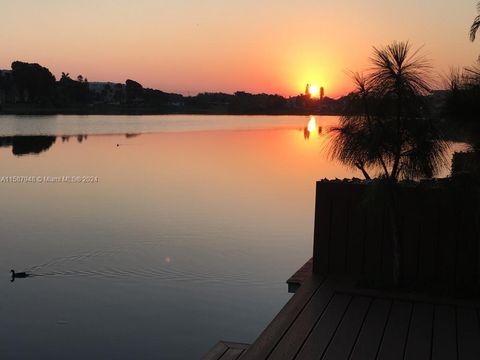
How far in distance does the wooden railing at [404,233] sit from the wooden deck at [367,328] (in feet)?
1.36

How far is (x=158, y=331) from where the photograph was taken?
23.5ft

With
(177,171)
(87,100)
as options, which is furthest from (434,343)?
(87,100)

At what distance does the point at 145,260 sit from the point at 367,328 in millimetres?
6798

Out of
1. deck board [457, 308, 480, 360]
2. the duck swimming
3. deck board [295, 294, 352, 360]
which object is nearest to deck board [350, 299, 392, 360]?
deck board [295, 294, 352, 360]

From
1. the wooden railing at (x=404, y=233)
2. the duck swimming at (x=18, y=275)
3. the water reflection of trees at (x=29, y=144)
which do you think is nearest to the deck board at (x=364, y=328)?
the wooden railing at (x=404, y=233)

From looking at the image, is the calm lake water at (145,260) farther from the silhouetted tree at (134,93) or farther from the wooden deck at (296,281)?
the silhouetted tree at (134,93)

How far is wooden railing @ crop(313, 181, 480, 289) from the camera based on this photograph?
5.07m

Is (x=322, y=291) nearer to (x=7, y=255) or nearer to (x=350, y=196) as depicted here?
(x=350, y=196)

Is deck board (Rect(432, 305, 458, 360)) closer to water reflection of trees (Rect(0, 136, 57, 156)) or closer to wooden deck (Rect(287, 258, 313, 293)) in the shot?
wooden deck (Rect(287, 258, 313, 293))

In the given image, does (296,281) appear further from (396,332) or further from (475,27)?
(475,27)

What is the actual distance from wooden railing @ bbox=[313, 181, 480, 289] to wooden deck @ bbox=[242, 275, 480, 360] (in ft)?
1.36

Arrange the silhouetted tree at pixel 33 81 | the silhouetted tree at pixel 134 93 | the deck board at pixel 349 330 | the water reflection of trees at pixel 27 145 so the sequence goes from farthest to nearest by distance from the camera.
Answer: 1. the silhouetted tree at pixel 134 93
2. the silhouetted tree at pixel 33 81
3. the water reflection of trees at pixel 27 145
4. the deck board at pixel 349 330

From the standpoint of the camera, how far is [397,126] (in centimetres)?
520

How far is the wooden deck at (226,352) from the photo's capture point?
15.9 feet
